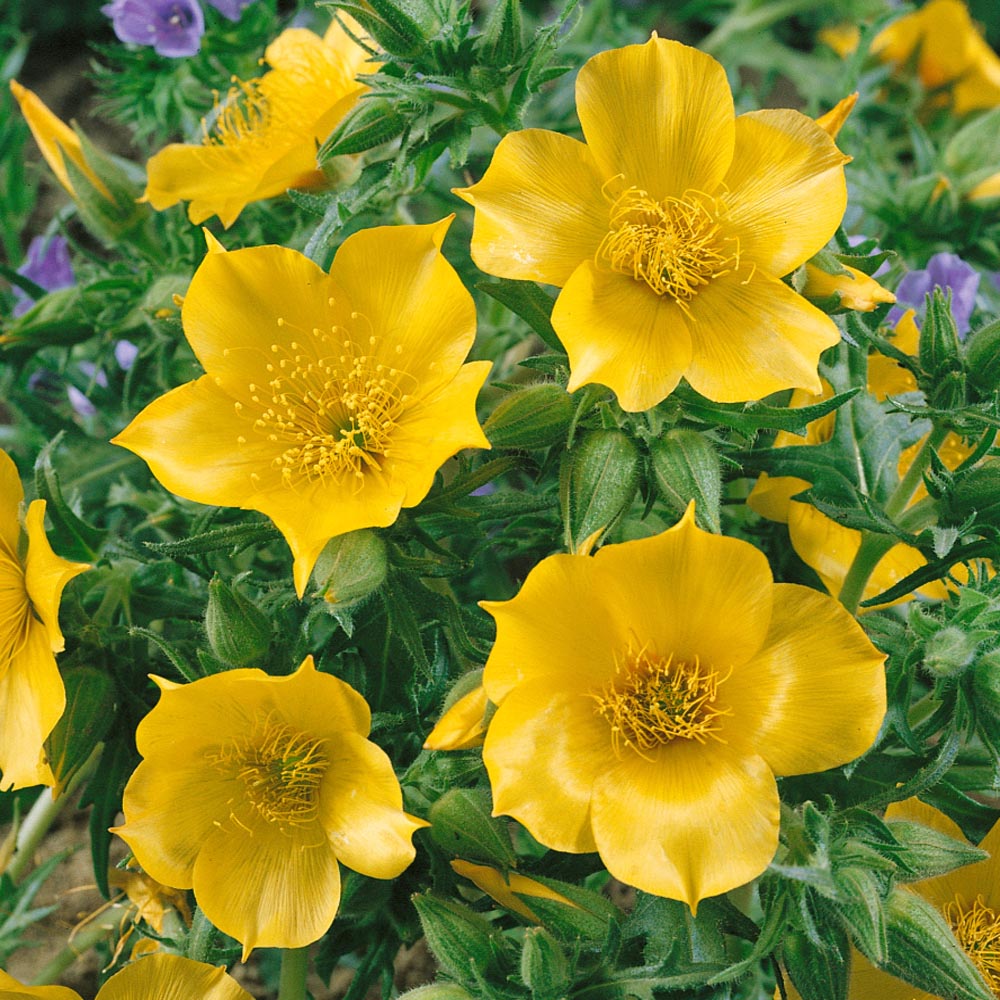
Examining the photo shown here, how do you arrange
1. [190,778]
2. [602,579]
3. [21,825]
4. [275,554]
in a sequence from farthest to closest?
[21,825] → [275,554] → [190,778] → [602,579]

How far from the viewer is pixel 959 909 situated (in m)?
1.17

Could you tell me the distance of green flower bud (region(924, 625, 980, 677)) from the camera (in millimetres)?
1021

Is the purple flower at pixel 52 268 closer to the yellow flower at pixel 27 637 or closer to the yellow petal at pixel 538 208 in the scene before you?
the yellow flower at pixel 27 637

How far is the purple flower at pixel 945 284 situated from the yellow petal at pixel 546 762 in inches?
32.5

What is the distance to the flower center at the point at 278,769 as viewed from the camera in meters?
1.08

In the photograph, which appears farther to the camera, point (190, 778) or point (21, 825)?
point (21, 825)

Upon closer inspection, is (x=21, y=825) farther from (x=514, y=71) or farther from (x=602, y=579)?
(x=514, y=71)

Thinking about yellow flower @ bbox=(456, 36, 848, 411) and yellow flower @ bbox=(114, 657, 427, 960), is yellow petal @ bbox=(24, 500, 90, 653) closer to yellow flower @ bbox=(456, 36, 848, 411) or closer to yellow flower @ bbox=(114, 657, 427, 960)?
yellow flower @ bbox=(114, 657, 427, 960)

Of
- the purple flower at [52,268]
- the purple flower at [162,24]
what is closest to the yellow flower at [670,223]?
the purple flower at [162,24]

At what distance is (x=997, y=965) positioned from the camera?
→ 45.4 inches

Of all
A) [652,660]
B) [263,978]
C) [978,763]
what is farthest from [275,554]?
[978,763]

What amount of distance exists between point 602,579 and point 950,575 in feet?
1.56

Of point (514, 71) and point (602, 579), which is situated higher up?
point (514, 71)

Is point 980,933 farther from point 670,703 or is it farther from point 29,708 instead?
point 29,708
